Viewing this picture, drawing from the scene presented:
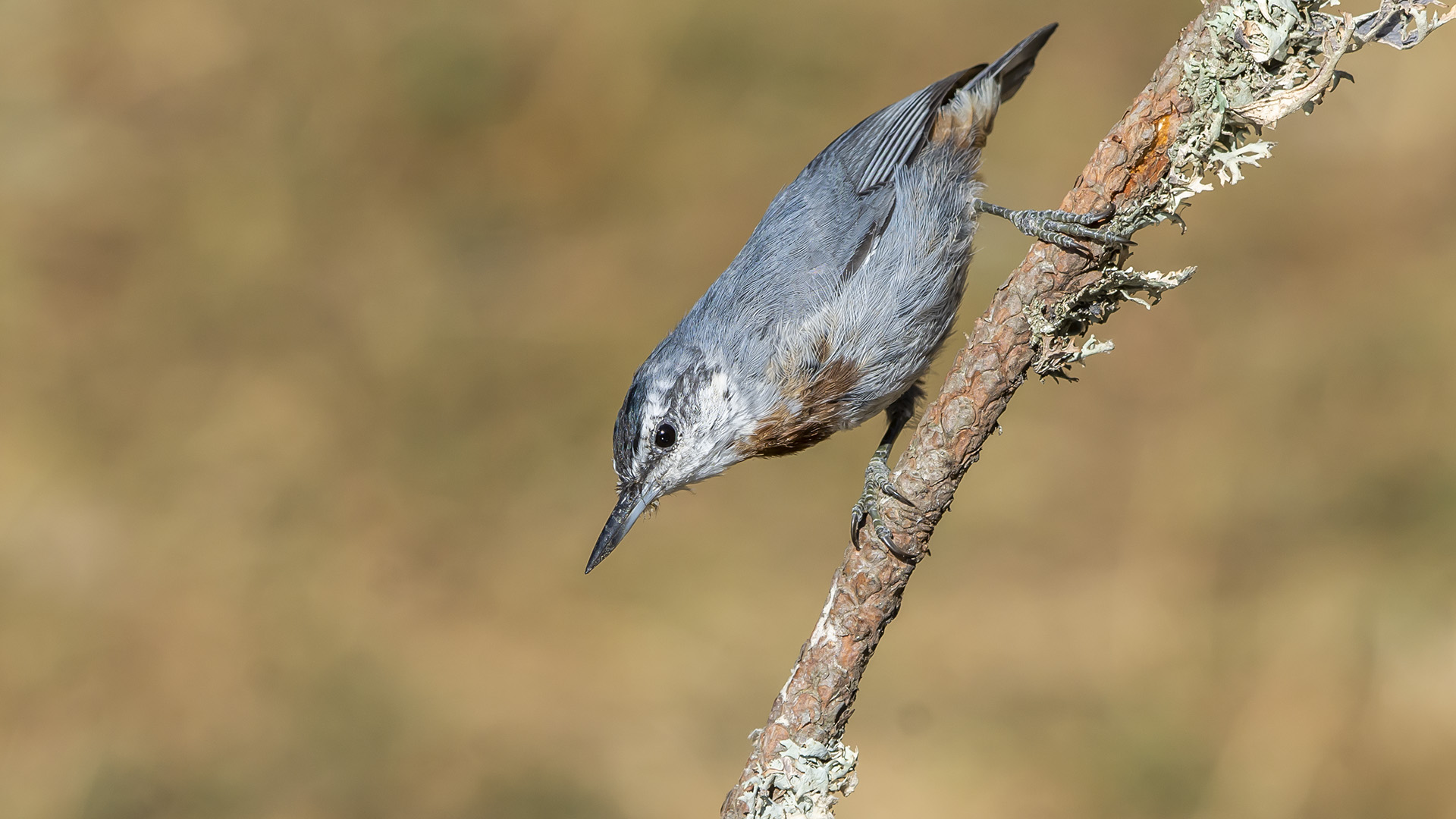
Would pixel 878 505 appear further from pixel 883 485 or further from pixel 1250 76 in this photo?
pixel 1250 76

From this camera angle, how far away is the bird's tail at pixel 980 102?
268 cm

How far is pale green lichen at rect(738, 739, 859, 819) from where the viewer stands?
159 cm

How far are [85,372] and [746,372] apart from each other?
10.1 feet

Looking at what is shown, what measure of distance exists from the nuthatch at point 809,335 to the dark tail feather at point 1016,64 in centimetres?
35

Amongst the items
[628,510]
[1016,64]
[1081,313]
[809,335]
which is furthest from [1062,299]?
[1016,64]

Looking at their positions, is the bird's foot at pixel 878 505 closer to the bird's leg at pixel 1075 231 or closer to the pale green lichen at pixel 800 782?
the pale green lichen at pixel 800 782

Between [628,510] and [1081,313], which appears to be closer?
[1081,313]

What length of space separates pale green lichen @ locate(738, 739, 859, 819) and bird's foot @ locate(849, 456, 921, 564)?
0.35 m

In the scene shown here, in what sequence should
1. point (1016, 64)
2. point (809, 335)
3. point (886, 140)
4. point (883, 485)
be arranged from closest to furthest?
point (883, 485) → point (809, 335) → point (886, 140) → point (1016, 64)

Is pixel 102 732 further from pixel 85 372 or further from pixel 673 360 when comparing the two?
A: pixel 673 360

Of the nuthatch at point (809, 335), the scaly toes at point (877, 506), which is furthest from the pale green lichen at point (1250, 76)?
the nuthatch at point (809, 335)

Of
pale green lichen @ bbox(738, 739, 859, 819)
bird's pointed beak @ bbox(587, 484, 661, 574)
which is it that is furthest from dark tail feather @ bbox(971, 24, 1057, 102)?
pale green lichen @ bbox(738, 739, 859, 819)

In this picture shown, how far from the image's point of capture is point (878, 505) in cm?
184

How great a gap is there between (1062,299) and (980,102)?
4.50ft
